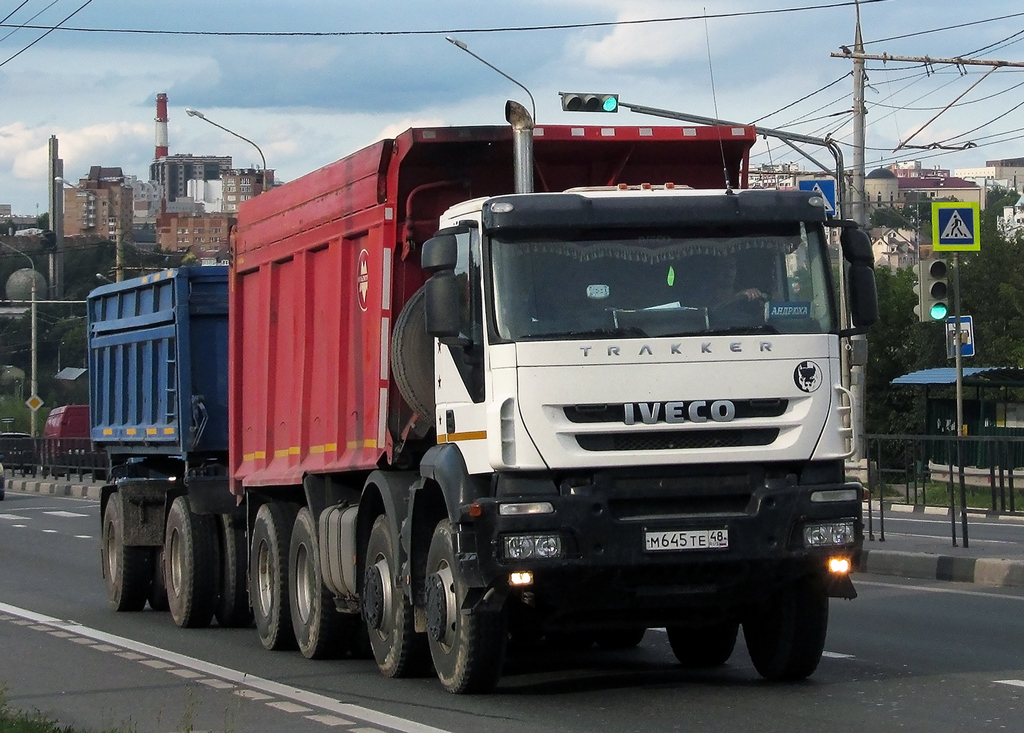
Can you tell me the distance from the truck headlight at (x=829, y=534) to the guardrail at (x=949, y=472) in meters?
9.70

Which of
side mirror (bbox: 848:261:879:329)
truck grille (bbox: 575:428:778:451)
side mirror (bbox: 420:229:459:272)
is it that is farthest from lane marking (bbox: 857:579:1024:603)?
side mirror (bbox: 420:229:459:272)

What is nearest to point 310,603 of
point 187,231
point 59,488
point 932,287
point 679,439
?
point 679,439

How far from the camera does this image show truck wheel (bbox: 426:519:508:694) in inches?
354

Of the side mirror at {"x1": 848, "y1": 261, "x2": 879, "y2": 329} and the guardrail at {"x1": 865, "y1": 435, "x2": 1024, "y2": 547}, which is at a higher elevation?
the side mirror at {"x1": 848, "y1": 261, "x2": 879, "y2": 329}

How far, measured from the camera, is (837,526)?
8.87 m

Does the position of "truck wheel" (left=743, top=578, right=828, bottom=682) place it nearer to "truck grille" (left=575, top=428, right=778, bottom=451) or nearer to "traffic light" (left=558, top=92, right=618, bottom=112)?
"truck grille" (left=575, top=428, right=778, bottom=451)

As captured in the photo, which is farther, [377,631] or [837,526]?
[377,631]

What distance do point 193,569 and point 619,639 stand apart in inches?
161

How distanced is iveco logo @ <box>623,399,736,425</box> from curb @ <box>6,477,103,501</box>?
1406 inches

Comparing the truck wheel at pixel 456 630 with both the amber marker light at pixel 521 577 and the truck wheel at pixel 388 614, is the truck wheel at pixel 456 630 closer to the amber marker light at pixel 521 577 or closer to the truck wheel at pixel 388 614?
the amber marker light at pixel 521 577

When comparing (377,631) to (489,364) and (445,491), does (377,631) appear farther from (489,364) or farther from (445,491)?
(489,364)

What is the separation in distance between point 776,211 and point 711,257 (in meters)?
0.41

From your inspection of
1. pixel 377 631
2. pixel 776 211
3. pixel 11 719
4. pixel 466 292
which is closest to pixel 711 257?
pixel 776 211

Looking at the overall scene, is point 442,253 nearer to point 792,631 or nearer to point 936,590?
point 792,631
